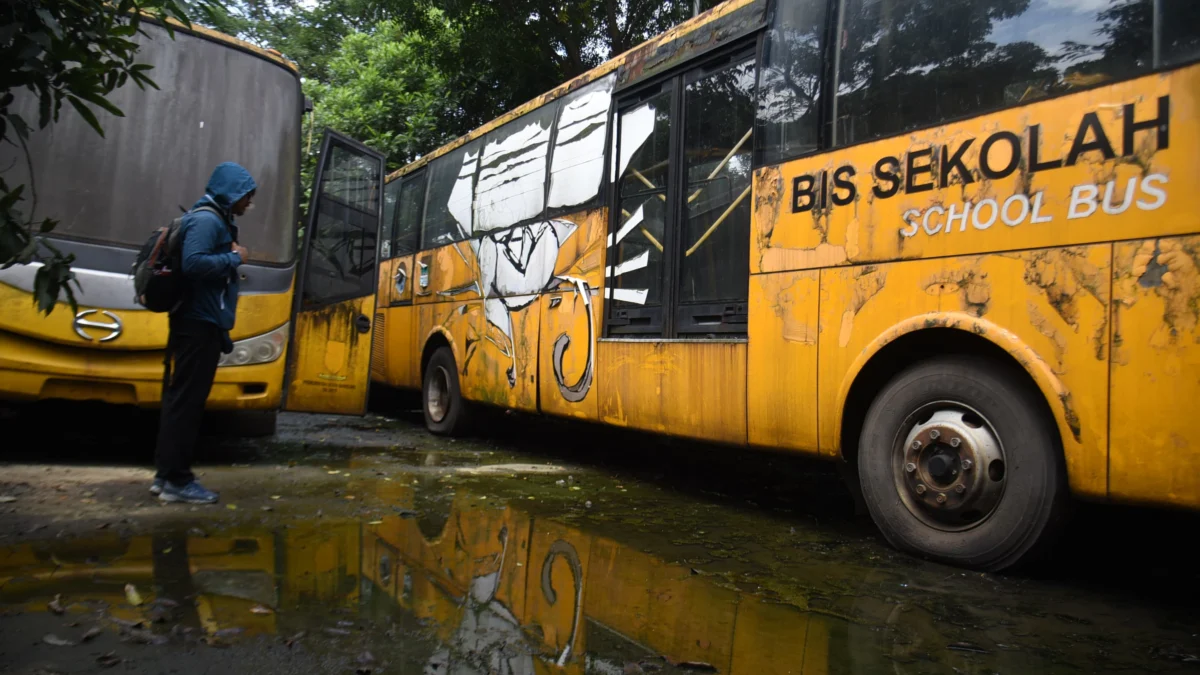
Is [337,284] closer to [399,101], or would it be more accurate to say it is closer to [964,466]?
[964,466]

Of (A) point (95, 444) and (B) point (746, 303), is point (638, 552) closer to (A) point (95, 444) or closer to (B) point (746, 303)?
(B) point (746, 303)

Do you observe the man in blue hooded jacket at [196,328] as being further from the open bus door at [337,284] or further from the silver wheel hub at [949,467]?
the silver wheel hub at [949,467]

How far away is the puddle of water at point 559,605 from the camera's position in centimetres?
267

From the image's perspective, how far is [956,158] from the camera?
3805mm

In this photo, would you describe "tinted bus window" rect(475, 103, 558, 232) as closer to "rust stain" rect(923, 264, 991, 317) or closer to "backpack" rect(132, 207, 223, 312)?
"backpack" rect(132, 207, 223, 312)

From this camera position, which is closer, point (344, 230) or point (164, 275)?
point (164, 275)

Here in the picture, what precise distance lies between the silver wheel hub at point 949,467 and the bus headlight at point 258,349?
438cm

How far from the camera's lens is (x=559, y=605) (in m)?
3.24

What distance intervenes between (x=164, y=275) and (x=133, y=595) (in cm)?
224

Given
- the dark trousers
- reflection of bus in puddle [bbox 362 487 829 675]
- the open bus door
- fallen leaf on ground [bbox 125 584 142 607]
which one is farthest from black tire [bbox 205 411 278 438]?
fallen leaf on ground [bbox 125 584 142 607]

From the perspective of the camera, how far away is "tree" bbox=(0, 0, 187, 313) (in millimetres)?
2152

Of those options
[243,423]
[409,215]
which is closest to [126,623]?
[243,423]

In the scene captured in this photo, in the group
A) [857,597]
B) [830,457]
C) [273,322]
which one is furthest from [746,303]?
[273,322]

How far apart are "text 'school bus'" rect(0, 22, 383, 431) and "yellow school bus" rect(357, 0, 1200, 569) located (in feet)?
7.36
